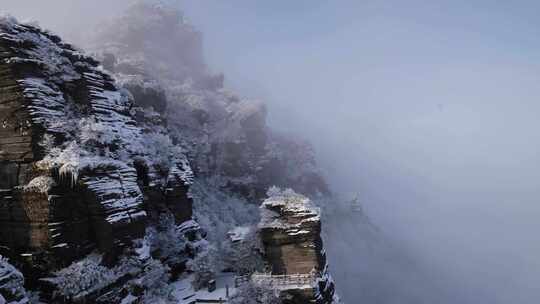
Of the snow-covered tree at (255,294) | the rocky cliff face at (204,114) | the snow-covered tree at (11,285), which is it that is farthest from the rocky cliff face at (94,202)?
the rocky cliff face at (204,114)

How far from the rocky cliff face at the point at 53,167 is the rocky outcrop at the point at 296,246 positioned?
10.9m

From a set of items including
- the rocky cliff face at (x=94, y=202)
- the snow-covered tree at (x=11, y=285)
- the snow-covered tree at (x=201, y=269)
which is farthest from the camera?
the snow-covered tree at (x=201, y=269)

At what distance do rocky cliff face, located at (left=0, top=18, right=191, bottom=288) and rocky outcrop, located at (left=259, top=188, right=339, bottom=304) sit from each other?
10.9 m

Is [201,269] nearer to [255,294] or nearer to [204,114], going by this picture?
[255,294]

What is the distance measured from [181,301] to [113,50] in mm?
71285

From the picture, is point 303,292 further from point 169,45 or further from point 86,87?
point 169,45

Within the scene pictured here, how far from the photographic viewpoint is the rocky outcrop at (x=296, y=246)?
983 inches

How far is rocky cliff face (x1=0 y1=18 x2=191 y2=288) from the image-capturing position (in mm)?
16453

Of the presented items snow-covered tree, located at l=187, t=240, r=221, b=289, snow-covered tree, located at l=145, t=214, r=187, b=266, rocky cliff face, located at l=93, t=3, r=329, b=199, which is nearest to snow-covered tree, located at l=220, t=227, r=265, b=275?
snow-covered tree, located at l=187, t=240, r=221, b=289

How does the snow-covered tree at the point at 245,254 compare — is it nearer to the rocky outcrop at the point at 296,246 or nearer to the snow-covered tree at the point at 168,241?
the rocky outcrop at the point at 296,246

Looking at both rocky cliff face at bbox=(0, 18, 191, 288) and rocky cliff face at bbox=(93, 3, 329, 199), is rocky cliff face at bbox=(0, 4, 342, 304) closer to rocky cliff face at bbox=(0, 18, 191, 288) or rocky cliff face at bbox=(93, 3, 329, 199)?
rocky cliff face at bbox=(0, 18, 191, 288)

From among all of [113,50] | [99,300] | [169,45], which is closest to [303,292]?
[99,300]

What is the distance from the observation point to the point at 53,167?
16.9 metres

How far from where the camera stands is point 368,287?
61.2 meters
